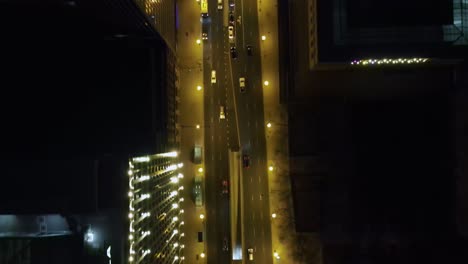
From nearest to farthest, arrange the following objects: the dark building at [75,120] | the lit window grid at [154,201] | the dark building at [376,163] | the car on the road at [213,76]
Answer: the dark building at [75,120]
the lit window grid at [154,201]
the dark building at [376,163]
the car on the road at [213,76]

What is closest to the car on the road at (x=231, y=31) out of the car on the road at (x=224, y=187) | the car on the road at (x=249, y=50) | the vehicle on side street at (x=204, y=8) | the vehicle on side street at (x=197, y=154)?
the car on the road at (x=249, y=50)

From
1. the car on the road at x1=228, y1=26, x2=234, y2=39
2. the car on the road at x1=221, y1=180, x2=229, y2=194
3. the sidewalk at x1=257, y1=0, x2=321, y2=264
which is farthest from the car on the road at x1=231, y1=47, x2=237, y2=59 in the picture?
the car on the road at x1=221, y1=180, x2=229, y2=194

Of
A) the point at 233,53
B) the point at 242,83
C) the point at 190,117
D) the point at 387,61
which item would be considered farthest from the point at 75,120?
the point at 387,61

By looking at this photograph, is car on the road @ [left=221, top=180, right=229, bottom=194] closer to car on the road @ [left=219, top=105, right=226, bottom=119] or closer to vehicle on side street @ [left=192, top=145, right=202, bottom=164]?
vehicle on side street @ [left=192, top=145, right=202, bottom=164]

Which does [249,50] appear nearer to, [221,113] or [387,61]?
[221,113]

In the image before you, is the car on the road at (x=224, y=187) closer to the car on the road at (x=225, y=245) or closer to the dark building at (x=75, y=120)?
the car on the road at (x=225, y=245)
